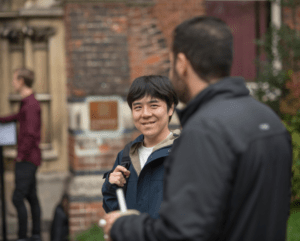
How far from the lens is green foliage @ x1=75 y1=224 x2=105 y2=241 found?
470 centimetres

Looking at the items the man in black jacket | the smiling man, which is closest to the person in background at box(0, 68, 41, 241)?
the smiling man

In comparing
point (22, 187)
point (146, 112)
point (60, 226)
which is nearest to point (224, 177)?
point (146, 112)

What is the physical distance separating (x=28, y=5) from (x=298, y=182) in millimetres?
4513

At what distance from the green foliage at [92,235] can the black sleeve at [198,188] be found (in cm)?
372

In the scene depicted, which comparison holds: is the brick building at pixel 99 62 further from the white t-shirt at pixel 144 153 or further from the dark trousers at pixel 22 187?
the white t-shirt at pixel 144 153

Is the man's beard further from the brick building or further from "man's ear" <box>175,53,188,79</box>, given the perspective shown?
the brick building

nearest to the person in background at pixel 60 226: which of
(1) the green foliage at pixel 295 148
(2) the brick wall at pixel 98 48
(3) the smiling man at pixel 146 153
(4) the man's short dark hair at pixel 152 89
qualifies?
(2) the brick wall at pixel 98 48

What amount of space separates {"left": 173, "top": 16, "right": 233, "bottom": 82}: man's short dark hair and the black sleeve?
10.2 inches

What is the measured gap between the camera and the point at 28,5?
582 centimetres

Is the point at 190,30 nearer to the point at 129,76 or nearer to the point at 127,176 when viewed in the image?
the point at 127,176

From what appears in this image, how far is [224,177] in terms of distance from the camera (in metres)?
1.14

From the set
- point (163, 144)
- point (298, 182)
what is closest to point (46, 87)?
point (298, 182)

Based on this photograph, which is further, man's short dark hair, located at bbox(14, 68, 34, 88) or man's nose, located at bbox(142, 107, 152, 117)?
man's short dark hair, located at bbox(14, 68, 34, 88)

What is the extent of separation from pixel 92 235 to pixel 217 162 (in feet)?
13.1
